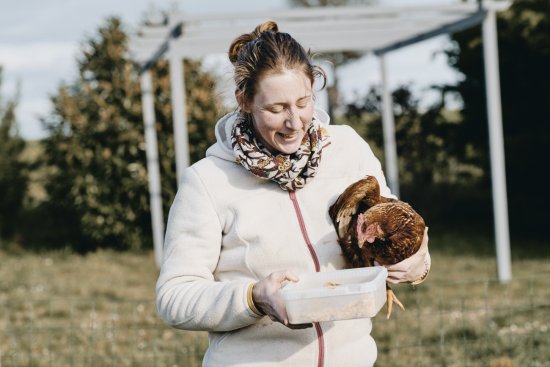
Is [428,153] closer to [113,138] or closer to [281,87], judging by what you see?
[113,138]

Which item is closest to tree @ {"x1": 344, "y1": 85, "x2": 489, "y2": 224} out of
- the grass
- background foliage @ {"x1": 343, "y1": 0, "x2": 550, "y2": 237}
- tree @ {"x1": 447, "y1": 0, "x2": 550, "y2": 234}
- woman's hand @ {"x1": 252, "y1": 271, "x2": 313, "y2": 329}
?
background foliage @ {"x1": 343, "y1": 0, "x2": 550, "y2": 237}

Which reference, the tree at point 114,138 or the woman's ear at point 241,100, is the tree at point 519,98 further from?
the woman's ear at point 241,100

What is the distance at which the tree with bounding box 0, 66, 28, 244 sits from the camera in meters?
11.1

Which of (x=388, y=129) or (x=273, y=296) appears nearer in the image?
(x=273, y=296)

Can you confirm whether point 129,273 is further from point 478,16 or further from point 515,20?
point 515,20

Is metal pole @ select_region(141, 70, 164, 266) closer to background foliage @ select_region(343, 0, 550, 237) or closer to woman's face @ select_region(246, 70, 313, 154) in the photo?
background foliage @ select_region(343, 0, 550, 237)

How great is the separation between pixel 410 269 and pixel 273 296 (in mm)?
398

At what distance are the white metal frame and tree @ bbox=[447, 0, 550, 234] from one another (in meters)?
1.90

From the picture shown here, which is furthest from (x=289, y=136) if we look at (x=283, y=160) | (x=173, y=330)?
(x=173, y=330)

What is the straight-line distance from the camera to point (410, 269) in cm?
193

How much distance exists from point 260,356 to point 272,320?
4.4 inches

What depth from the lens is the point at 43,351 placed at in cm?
496

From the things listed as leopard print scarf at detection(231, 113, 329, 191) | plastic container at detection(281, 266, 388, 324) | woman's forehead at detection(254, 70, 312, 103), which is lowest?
plastic container at detection(281, 266, 388, 324)

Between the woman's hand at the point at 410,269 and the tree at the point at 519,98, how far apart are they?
26.5ft
